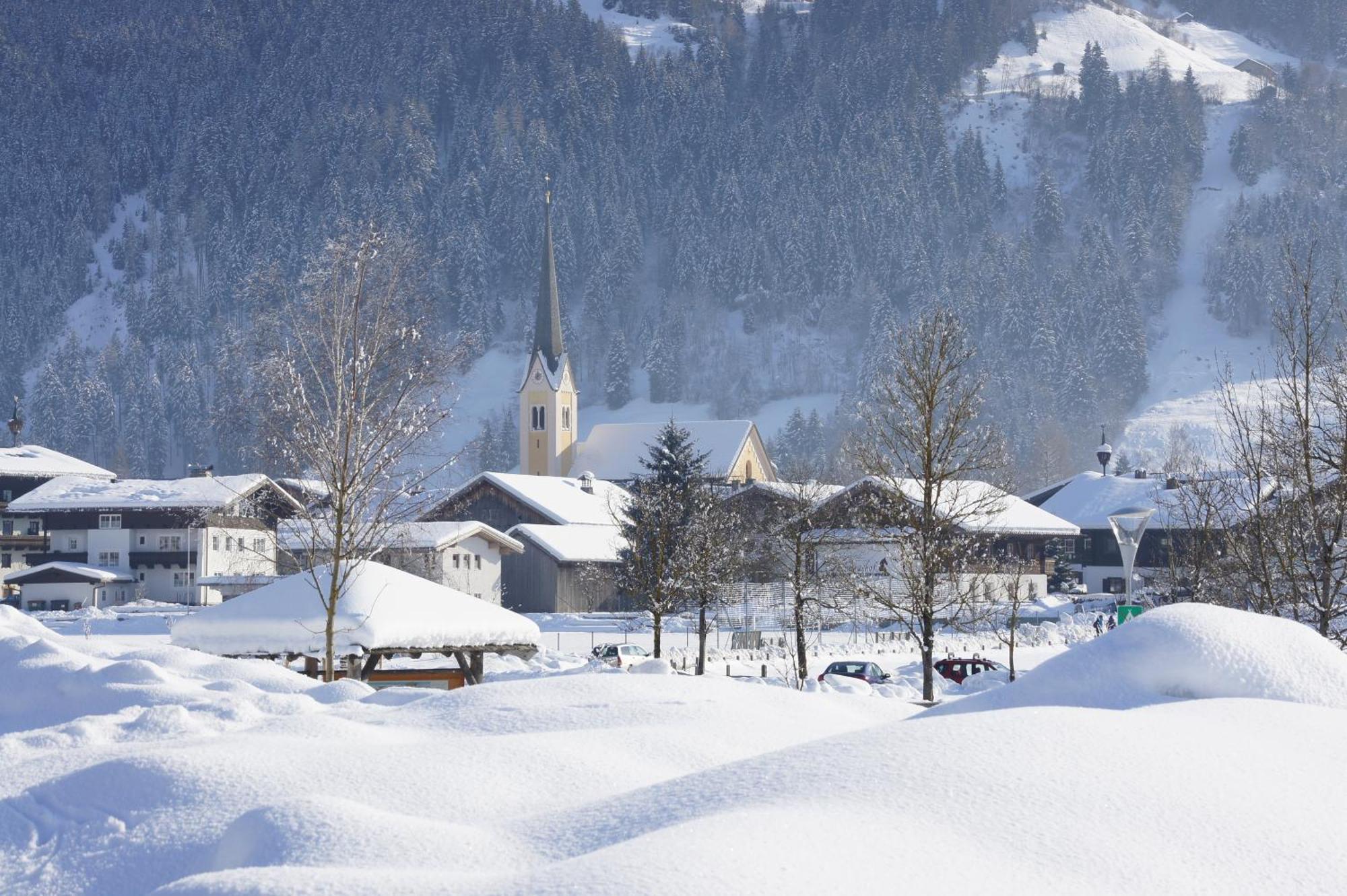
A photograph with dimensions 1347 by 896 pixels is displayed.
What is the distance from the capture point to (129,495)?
76.1m

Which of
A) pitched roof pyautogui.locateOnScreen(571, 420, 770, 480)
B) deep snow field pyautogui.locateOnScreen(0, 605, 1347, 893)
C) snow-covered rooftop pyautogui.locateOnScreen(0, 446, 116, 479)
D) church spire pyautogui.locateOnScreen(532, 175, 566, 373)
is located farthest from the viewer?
church spire pyautogui.locateOnScreen(532, 175, 566, 373)

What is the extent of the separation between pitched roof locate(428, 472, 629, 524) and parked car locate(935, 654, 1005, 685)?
31.0m

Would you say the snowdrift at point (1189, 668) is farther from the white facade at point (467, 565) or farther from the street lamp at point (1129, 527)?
the white facade at point (467, 565)

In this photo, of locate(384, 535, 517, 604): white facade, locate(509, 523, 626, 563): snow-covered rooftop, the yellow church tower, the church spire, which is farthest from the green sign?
the church spire

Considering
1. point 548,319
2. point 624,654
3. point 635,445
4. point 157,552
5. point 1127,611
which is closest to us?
point 1127,611

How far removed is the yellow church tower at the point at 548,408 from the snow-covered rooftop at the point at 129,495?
134ft

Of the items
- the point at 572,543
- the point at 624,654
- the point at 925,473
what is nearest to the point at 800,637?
the point at 624,654

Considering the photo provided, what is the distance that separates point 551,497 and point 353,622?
5555 cm

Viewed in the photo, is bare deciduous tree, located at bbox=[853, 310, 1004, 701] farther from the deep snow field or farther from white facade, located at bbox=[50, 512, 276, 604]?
white facade, located at bbox=[50, 512, 276, 604]

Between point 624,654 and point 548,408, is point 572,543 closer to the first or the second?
point 624,654

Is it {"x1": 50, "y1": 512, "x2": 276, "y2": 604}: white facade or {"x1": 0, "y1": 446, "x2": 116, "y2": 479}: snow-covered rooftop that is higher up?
{"x1": 0, "y1": 446, "x2": 116, "y2": 479}: snow-covered rooftop

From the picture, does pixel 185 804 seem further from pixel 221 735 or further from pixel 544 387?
pixel 544 387

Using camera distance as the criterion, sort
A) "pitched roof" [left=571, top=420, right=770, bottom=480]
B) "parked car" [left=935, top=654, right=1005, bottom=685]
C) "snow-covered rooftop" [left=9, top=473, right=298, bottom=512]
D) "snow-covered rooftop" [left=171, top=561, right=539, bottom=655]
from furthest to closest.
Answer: "pitched roof" [left=571, top=420, right=770, bottom=480], "snow-covered rooftop" [left=9, top=473, right=298, bottom=512], "parked car" [left=935, top=654, right=1005, bottom=685], "snow-covered rooftop" [left=171, top=561, right=539, bottom=655]

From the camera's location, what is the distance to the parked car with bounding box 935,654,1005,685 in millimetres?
39312
